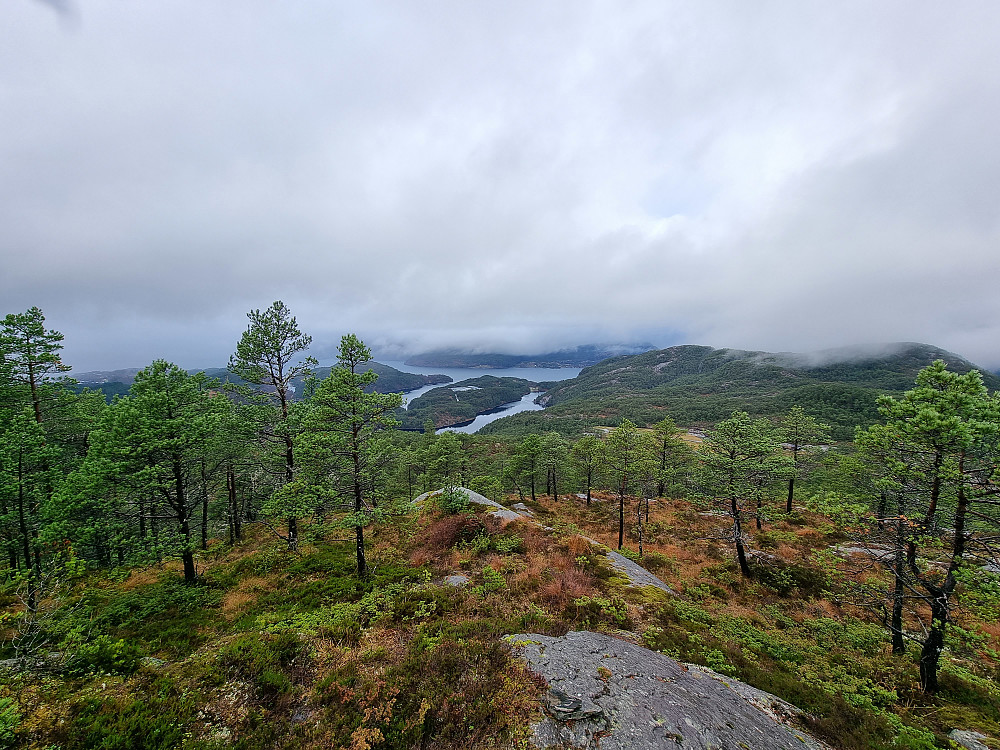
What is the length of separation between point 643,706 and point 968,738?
8701 mm

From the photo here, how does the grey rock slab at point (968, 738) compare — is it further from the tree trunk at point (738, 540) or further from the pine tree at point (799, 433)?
the pine tree at point (799, 433)

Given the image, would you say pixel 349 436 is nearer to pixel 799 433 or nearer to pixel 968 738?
pixel 968 738

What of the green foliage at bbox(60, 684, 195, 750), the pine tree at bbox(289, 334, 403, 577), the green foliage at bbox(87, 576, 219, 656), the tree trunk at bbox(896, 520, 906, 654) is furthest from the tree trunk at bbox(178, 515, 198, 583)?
the tree trunk at bbox(896, 520, 906, 654)

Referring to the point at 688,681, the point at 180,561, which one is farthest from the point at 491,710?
the point at 180,561

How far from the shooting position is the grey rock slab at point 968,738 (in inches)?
310

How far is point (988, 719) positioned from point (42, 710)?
22.2 meters

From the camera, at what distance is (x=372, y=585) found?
544 inches

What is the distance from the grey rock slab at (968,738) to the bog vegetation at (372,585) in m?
0.31

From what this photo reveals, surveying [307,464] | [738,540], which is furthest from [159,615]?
[738,540]

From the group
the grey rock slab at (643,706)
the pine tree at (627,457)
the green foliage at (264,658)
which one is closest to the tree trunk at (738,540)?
the pine tree at (627,457)

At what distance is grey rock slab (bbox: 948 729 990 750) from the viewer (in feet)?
25.8

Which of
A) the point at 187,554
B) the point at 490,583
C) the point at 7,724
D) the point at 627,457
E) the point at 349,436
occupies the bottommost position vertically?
the point at 490,583

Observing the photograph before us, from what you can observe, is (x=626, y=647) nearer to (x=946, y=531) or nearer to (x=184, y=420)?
(x=946, y=531)

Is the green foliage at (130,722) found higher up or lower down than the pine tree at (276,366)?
lower down
